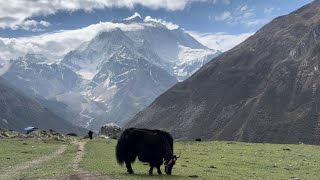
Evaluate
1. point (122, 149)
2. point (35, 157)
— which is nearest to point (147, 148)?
point (122, 149)

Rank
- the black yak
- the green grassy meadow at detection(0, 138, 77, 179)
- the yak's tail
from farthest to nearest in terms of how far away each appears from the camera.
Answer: the yak's tail
the black yak
the green grassy meadow at detection(0, 138, 77, 179)

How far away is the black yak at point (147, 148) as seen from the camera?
109 feet

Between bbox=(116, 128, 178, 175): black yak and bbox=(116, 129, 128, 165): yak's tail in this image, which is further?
bbox=(116, 129, 128, 165): yak's tail

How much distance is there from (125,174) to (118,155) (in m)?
2.04

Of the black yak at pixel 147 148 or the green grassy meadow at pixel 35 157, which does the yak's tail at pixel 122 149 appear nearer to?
the black yak at pixel 147 148

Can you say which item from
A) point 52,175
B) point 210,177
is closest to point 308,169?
point 210,177

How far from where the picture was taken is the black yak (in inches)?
1312

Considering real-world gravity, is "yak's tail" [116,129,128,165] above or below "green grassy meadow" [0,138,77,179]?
above

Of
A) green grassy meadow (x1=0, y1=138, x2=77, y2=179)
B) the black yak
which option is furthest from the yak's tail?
green grassy meadow (x1=0, y1=138, x2=77, y2=179)

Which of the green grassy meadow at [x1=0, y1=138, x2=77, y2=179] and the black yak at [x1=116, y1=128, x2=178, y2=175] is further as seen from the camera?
the black yak at [x1=116, y1=128, x2=178, y2=175]

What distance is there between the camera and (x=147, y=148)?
110 ft

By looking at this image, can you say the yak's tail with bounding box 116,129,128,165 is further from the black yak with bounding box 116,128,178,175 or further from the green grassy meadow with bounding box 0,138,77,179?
the green grassy meadow with bounding box 0,138,77,179

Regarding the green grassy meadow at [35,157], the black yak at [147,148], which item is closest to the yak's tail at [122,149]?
the black yak at [147,148]

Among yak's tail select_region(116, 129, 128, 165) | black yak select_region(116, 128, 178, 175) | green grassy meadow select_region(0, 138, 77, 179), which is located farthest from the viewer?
yak's tail select_region(116, 129, 128, 165)
